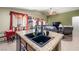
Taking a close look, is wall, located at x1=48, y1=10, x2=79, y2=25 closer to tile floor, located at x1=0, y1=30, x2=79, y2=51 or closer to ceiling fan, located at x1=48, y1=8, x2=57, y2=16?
ceiling fan, located at x1=48, y1=8, x2=57, y2=16

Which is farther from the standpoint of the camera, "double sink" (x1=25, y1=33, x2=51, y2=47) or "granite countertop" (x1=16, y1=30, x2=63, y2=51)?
"double sink" (x1=25, y1=33, x2=51, y2=47)

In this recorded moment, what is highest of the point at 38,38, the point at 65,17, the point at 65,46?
the point at 65,17

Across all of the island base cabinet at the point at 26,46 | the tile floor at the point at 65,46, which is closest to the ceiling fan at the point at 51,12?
the tile floor at the point at 65,46

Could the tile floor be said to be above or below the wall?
below

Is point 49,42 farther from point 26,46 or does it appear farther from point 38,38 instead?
point 26,46

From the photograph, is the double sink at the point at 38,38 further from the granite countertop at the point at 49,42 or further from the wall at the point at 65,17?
the wall at the point at 65,17

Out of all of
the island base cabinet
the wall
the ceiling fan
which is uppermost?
the ceiling fan

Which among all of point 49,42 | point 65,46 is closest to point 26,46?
point 49,42

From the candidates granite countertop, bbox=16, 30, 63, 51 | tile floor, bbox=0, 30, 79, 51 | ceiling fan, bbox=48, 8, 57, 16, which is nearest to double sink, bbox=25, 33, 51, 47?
granite countertop, bbox=16, 30, 63, 51

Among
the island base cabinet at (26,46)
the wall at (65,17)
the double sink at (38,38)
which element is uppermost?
the wall at (65,17)

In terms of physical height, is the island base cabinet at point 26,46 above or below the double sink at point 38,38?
below

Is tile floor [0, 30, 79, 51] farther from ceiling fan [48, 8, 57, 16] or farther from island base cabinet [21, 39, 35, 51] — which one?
ceiling fan [48, 8, 57, 16]
